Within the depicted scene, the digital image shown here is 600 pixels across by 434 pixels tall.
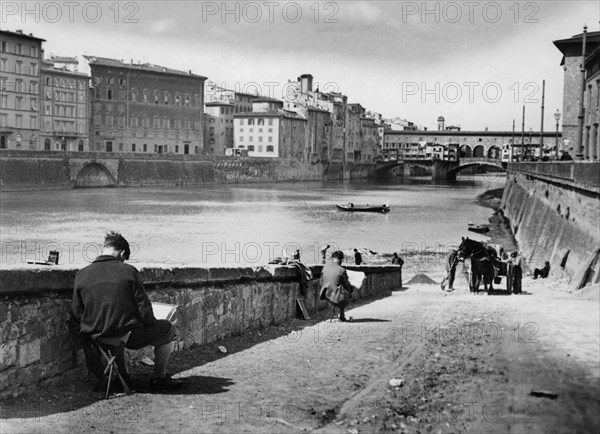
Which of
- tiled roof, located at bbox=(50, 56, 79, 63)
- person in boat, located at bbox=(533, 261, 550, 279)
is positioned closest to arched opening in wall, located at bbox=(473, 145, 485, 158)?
tiled roof, located at bbox=(50, 56, 79, 63)

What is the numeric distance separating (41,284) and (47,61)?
92556 millimetres

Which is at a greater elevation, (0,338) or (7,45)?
(7,45)

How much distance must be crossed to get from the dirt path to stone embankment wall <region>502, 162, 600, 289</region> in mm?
10693

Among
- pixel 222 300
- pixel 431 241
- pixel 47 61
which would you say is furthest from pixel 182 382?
pixel 47 61

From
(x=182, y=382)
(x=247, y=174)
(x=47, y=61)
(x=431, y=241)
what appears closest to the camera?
(x=182, y=382)

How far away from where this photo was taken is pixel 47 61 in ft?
302

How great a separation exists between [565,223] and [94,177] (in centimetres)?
6504

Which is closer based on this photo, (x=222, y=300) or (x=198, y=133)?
(x=222, y=300)

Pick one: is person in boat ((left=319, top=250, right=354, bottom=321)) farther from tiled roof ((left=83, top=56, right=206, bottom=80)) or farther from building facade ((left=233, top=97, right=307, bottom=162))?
building facade ((left=233, top=97, right=307, bottom=162))

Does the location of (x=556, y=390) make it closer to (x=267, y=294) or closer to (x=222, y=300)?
(x=222, y=300)

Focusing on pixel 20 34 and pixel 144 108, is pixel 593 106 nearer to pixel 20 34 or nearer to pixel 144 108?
pixel 20 34

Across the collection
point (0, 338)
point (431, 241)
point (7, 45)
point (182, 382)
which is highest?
point (7, 45)

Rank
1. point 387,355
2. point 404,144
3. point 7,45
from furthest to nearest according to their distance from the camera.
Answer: point 404,144 → point 7,45 → point 387,355

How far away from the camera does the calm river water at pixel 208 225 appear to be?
3653 cm
